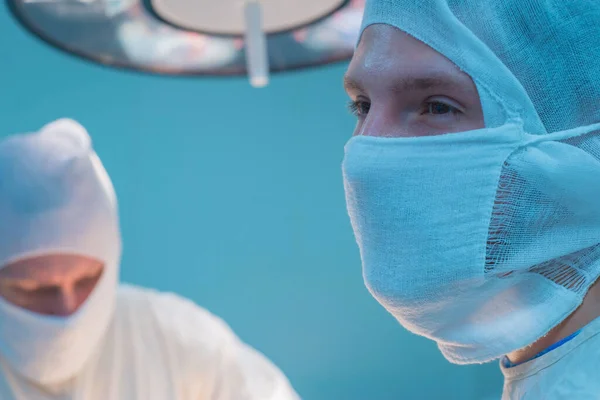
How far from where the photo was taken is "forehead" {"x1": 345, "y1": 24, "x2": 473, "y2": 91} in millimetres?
752

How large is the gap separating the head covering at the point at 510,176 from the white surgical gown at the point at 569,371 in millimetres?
34

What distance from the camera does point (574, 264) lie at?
765 mm

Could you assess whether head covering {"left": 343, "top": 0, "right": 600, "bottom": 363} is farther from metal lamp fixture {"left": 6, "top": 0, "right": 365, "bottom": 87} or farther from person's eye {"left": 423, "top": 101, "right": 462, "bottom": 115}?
metal lamp fixture {"left": 6, "top": 0, "right": 365, "bottom": 87}

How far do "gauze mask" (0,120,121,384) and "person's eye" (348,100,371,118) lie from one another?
1054 mm

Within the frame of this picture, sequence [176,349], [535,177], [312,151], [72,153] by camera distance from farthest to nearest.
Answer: [312,151] → [176,349] → [72,153] → [535,177]

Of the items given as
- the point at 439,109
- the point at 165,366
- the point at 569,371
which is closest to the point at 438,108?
the point at 439,109

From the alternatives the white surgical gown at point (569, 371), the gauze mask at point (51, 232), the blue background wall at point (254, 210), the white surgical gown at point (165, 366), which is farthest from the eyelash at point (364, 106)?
the blue background wall at point (254, 210)

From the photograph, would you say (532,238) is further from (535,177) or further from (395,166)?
(395,166)

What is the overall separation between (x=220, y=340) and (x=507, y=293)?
141 cm

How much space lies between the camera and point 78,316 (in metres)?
1.75

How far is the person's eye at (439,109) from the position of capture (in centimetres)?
77

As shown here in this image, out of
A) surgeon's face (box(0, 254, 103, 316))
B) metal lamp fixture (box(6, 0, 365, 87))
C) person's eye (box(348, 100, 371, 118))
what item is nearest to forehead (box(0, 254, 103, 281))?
surgeon's face (box(0, 254, 103, 316))

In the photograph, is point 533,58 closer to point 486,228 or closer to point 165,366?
point 486,228

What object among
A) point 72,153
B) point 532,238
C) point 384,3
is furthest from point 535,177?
point 72,153
